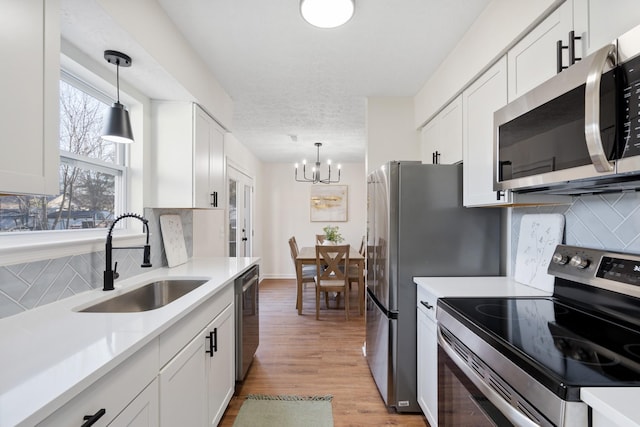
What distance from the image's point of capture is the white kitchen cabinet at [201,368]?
122cm

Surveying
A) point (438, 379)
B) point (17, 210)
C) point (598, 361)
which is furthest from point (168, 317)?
point (598, 361)

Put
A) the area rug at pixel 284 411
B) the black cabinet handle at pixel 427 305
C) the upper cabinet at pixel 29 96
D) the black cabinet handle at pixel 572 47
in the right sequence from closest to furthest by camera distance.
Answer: the upper cabinet at pixel 29 96
the black cabinet handle at pixel 572 47
the black cabinet handle at pixel 427 305
the area rug at pixel 284 411

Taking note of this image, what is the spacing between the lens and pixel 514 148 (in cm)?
135

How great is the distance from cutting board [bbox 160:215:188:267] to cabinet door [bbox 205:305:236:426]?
714mm

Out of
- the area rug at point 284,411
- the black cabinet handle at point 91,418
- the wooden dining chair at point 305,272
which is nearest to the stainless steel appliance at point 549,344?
the area rug at point 284,411

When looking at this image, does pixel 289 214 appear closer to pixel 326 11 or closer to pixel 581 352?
A: pixel 326 11

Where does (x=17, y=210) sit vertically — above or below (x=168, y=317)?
above

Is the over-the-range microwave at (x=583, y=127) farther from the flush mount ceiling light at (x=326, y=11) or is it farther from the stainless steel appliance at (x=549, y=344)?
the flush mount ceiling light at (x=326, y=11)

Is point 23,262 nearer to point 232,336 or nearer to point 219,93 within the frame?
point 232,336

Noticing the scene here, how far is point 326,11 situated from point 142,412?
194cm

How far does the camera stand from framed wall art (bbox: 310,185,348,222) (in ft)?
20.8

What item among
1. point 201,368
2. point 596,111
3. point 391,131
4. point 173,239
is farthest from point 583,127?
point 173,239

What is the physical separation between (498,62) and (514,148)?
63 cm

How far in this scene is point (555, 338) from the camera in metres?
1.02
